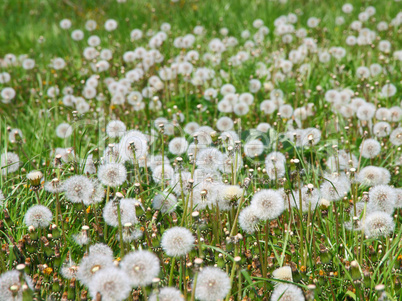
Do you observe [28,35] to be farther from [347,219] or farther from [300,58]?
[347,219]

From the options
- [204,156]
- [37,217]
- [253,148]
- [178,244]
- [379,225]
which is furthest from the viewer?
[253,148]

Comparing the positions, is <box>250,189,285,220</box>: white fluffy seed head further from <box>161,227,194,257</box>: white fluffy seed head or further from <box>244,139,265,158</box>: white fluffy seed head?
<box>244,139,265,158</box>: white fluffy seed head

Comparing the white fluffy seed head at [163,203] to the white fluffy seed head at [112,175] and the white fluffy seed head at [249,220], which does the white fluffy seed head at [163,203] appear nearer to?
the white fluffy seed head at [112,175]

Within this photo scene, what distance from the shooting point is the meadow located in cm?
206

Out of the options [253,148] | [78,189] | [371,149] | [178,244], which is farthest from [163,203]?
[371,149]

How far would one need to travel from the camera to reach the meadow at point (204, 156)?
2.06m

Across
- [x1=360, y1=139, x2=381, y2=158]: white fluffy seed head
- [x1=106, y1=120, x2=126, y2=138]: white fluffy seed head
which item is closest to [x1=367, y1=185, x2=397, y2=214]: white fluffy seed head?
[x1=360, y1=139, x2=381, y2=158]: white fluffy seed head

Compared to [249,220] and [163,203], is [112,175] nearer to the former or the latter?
[163,203]

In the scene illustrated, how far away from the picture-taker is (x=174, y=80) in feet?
17.3

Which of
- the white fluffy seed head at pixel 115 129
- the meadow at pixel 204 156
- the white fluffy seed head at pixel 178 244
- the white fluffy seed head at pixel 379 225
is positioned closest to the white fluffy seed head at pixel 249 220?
the meadow at pixel 204 156

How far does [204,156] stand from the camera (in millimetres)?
2680

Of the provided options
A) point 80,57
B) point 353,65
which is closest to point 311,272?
point 353,65

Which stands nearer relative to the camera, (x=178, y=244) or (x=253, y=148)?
(x=178, y=244)

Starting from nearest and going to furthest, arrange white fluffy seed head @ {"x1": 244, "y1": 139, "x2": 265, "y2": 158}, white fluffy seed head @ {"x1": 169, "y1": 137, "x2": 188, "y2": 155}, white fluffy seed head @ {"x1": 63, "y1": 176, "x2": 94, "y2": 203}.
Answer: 1. white fluffy seed head @ {"x1": 63, "y1": 176, "x2": 94, "y2": 203}
2. white fluffy seed head @ {"x1": 169, "y1": 137, "x2": 188, "y2": 155}
3. white fluffy seed head @ {"x1": 244, "y1": 139, "x2": 265, "y2": 158}
